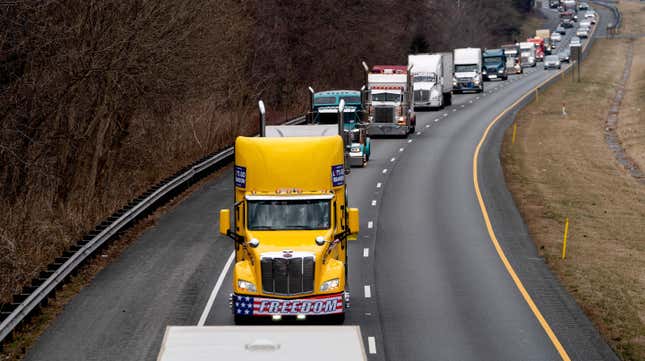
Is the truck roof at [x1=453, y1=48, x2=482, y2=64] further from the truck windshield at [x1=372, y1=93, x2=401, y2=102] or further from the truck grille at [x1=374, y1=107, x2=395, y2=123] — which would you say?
the truck windshield at [x1=372, y1=93, x2=401, y2=102]

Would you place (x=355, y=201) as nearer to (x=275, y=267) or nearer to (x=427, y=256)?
(x=427, y=256)

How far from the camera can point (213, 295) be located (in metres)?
23.8

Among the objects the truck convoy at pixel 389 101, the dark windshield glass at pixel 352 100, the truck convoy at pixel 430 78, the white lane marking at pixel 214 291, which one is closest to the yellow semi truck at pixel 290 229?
the white lane marking at pixel 214 291

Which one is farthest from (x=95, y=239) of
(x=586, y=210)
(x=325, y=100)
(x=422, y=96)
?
(x=422, y=96)

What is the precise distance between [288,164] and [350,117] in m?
24.7

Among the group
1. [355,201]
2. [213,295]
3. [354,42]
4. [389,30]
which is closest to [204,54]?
[355,201]

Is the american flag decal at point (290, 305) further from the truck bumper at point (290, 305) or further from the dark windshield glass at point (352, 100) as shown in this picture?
the dark windshield glass at point (352, 100)

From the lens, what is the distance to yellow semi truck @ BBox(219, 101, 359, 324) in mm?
20328

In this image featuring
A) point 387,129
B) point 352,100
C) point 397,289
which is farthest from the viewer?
point 387,129

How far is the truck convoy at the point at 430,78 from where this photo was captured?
6962 centimetres

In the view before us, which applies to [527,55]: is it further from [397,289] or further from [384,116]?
[397,289]

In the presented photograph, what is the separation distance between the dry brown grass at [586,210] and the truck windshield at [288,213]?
641 centimetres

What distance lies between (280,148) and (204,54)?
23.1m

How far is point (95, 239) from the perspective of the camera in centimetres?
2655
